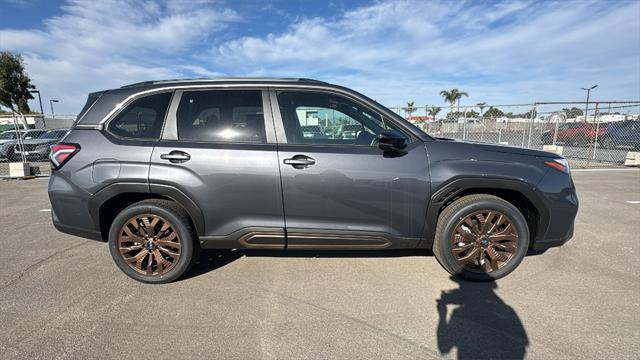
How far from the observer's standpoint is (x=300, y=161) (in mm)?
2729

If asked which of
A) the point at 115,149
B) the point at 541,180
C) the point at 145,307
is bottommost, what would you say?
the point at 145,307

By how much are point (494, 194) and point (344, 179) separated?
1504 millimetres

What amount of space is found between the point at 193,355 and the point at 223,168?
56.4 inches

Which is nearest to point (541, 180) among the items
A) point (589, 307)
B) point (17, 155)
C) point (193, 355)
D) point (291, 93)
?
point (589, 307)

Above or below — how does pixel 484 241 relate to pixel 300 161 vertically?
below

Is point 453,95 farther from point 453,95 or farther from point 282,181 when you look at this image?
point 282,181

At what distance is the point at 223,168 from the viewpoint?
108 inches

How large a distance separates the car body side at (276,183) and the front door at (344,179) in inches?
0.5

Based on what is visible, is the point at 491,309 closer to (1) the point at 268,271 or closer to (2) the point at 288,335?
(2) the point at 288,335

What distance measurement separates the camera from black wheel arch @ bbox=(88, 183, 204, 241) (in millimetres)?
2801

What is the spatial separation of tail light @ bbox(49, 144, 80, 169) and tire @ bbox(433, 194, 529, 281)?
3.44m

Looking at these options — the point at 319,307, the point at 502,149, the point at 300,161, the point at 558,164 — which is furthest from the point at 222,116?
the point at 558,164

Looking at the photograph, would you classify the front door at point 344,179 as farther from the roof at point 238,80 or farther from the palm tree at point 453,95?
the palm tree at point 453,95

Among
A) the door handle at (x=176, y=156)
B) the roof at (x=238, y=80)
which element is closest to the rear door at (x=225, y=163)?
the door handle at (x=176, y=156)
